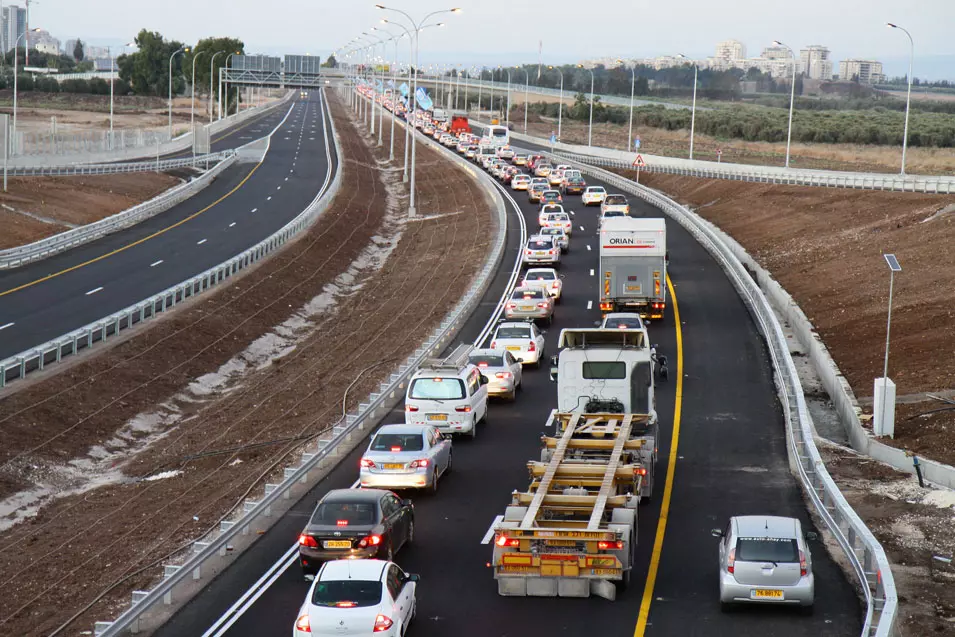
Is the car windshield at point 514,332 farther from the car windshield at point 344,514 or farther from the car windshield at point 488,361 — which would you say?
the car windshield at point 344,514

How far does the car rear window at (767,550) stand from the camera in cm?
1786

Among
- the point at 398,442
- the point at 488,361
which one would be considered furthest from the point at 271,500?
the point at 488,361

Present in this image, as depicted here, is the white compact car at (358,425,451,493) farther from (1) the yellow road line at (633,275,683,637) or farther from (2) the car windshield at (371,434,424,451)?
(1) the yellow road line at (633,275,683,637)

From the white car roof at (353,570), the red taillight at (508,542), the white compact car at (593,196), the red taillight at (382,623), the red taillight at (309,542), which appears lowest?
the red taillight at (309,542)

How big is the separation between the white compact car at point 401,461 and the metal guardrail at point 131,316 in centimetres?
1547

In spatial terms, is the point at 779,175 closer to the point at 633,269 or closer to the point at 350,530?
the point at 633,269

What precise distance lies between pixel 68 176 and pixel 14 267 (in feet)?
114

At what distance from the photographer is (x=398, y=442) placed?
2477 centimetres

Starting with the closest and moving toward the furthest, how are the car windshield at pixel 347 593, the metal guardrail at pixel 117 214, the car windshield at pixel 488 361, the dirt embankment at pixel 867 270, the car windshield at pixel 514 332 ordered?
1. the car windshield at pixel 347 593
2. the car windshield at pixel 488 361
3. the dirt embankment at pixel 867 270
4. the car windshield at pixel 514 332
5. the metal guardrail at pixel 117 214

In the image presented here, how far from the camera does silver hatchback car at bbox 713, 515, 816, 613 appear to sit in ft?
58.2

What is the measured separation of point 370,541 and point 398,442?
5435 mm

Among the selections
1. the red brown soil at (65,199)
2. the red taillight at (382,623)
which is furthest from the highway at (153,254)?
the red taillight at (382,623)

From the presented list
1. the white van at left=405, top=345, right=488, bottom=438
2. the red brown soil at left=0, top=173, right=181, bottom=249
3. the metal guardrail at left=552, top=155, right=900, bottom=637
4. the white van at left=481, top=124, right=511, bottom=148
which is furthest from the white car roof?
the white van at left=481, top=124, right=511, bottom=148

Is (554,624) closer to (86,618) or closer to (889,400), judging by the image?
(86,618)
